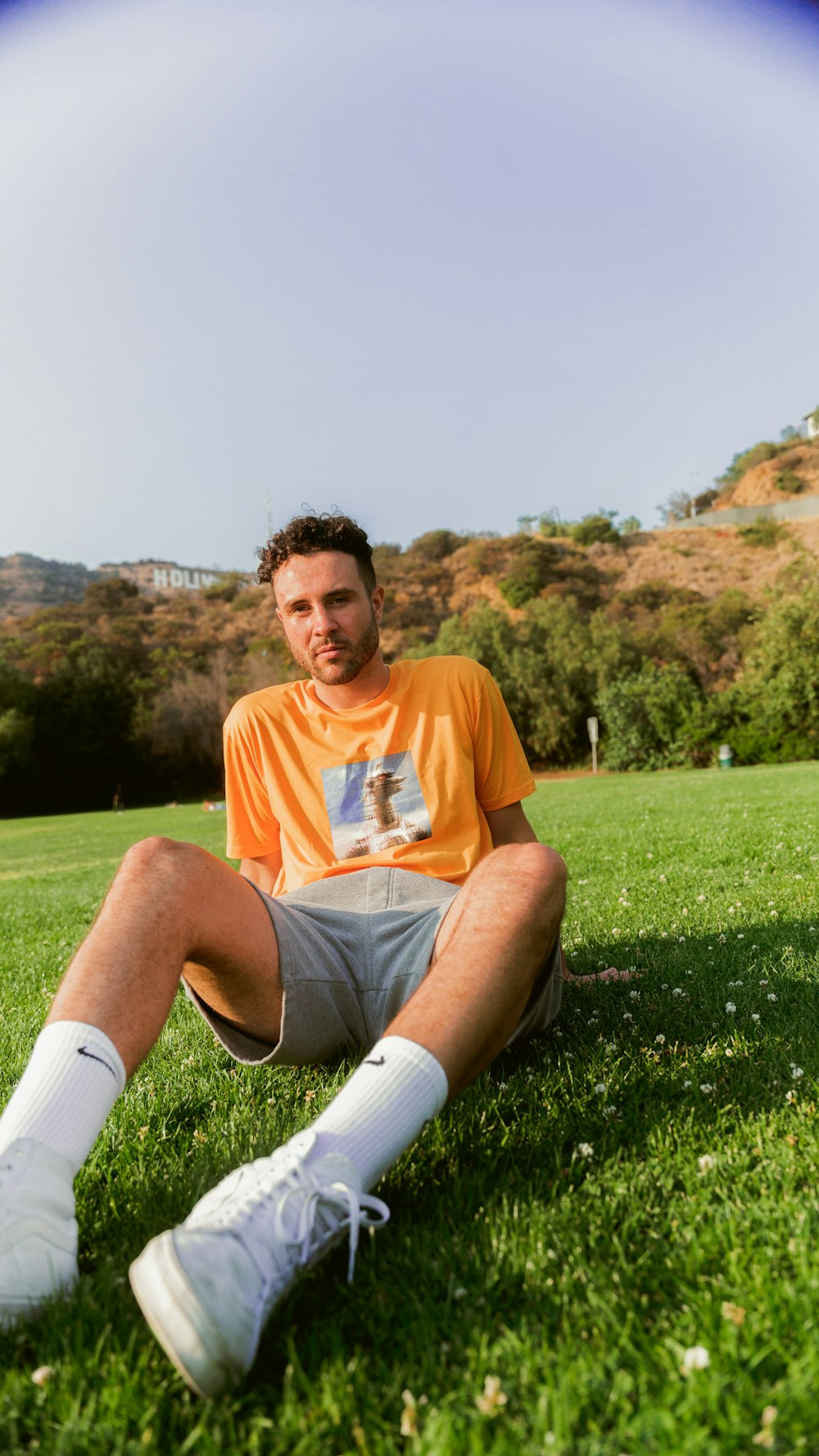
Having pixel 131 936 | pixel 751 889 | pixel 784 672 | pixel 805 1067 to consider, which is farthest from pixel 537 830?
pixel 784 672

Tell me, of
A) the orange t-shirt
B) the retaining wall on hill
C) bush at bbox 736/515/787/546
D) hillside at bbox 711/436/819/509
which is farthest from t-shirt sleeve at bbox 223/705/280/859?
hillside at bbox 711/436/819/509

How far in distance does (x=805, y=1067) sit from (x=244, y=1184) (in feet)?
4.92

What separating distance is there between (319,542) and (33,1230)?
198cm

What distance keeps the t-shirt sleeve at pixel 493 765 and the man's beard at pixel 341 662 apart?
0.38 m

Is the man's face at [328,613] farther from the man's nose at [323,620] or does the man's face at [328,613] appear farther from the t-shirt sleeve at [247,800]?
the t-shirt sleeve at [247,800]

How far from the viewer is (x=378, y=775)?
272 cm

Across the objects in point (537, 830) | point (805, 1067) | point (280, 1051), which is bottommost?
point (537, 830)

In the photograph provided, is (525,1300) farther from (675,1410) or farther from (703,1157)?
(703,1157)

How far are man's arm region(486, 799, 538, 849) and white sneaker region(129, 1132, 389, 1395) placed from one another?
1.41 meters

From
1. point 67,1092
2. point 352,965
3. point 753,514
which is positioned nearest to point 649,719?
point 352,965

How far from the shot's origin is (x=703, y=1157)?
69.7 inches

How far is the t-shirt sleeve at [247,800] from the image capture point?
2.87 m

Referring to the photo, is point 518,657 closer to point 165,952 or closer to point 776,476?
point 165,952

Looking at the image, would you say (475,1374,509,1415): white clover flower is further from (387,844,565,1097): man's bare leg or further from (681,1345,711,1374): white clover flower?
(387,844,565,1097): man's bare leg
